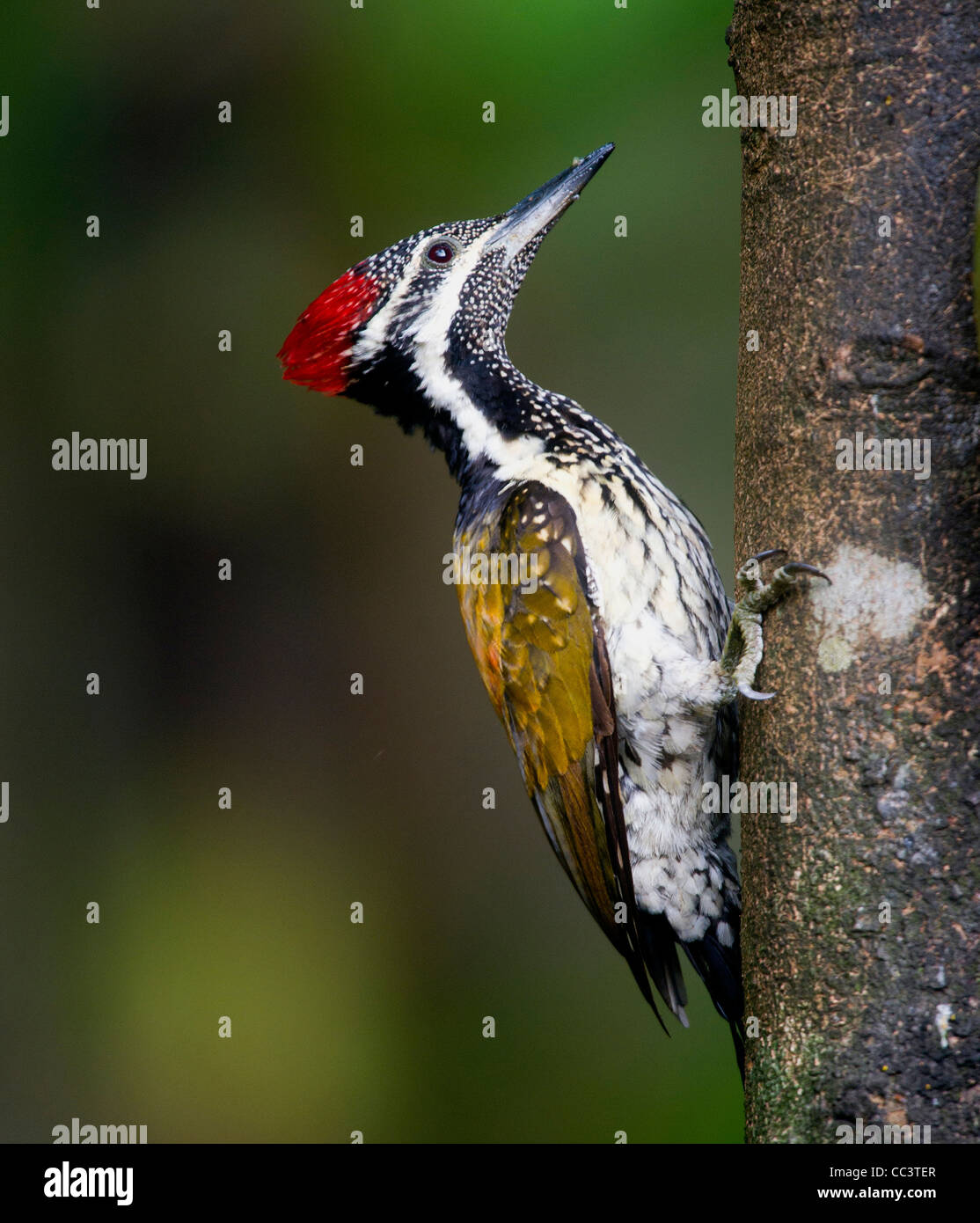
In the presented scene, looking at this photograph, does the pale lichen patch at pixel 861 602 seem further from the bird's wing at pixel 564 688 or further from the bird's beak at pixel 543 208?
the bird's beak at pixel 543 208

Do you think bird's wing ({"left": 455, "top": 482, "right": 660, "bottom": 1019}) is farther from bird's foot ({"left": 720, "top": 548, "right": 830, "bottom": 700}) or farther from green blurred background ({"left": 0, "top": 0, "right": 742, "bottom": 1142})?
green blurred background ({"left": 0, "top": 0, "right": 742, "bottom": 1142})

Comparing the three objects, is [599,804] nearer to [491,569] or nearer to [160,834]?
[491,569]

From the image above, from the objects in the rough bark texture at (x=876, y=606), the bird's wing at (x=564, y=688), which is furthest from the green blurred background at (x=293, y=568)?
the rough bark texture at (x=876, y=606)

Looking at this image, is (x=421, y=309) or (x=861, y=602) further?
(x=421, y=309)

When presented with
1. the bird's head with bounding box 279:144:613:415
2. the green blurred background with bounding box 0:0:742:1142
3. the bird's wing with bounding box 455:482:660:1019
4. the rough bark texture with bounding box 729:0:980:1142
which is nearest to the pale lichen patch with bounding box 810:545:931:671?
the rough bark texture with bounding box 729:0:980:1142

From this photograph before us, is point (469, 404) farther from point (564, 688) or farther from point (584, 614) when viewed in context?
point (564, 688)

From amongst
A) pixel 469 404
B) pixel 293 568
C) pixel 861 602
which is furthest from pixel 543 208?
pixel 293 568
